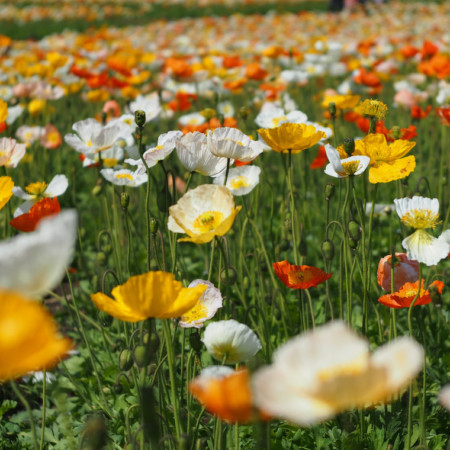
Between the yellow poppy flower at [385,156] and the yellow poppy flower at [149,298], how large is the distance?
64 centimetres

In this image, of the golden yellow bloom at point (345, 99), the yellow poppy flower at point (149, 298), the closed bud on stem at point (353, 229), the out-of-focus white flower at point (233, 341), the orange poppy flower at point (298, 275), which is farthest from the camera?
the golden yellow bloom at point (345, 99)

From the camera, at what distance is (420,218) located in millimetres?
1297

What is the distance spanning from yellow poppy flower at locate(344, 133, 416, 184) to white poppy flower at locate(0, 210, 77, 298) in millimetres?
906

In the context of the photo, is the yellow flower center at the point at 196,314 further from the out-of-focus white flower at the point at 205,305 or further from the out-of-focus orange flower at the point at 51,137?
the out-of-focus orange flower at the point at 51,137

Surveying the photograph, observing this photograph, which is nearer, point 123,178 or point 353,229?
point 353,229

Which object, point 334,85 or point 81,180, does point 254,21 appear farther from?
point 81,180

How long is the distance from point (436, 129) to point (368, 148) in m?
2.48

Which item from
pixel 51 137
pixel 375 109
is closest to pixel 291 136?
pixel 375 109

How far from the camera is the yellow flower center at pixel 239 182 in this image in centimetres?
181

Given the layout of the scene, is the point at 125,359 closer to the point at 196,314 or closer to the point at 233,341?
the point at 196,314

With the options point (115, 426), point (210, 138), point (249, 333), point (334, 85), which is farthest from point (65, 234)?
point (334, 85)

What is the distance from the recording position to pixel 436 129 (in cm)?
372

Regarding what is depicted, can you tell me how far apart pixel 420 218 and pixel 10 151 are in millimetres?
1123

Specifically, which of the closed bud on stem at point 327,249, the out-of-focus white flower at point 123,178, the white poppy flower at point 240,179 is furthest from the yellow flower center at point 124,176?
the closed bud on stem at point 327,249
